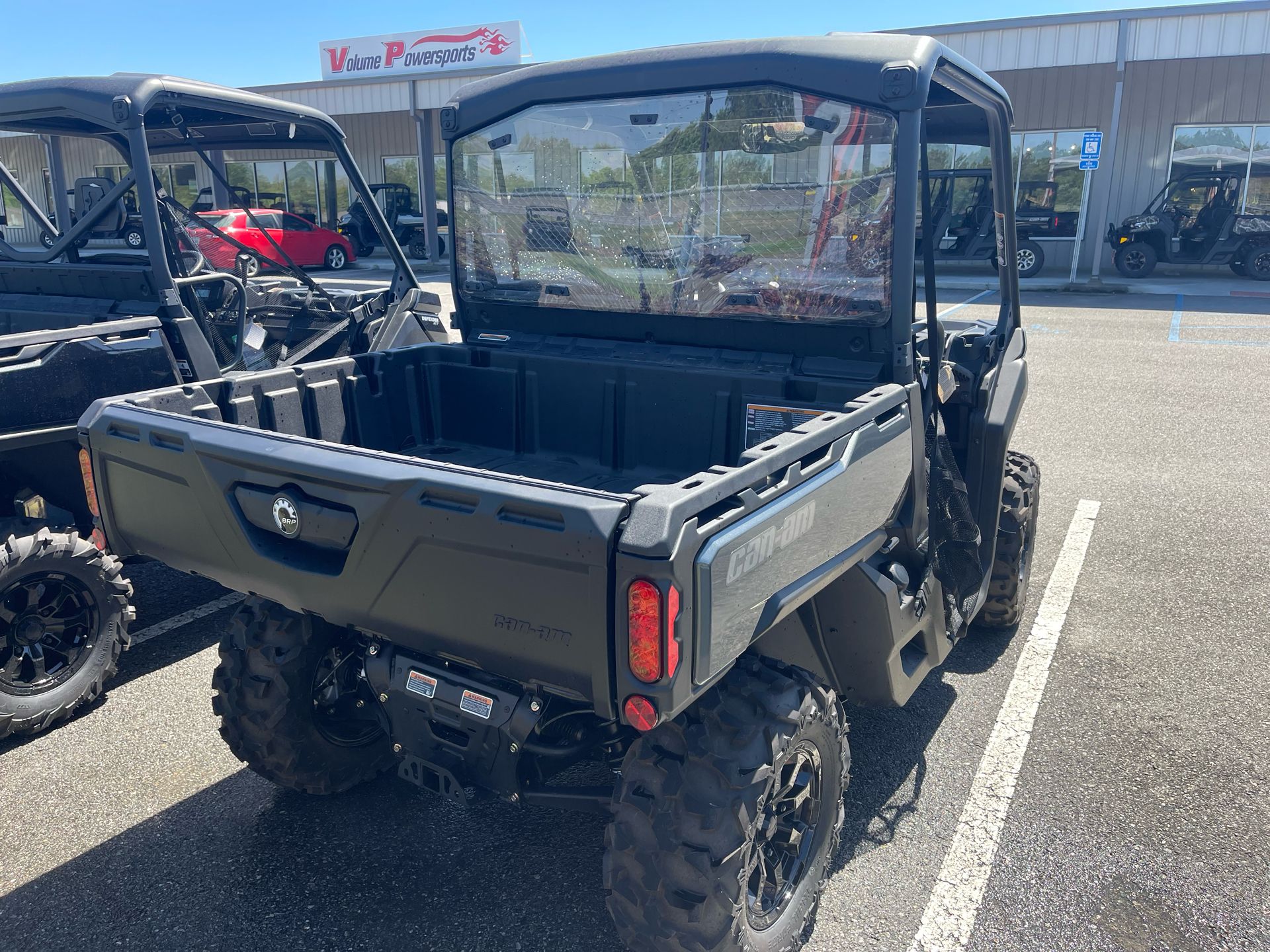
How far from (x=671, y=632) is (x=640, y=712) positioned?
0.62ft

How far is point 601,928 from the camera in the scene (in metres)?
2.68

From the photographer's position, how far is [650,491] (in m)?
2.03

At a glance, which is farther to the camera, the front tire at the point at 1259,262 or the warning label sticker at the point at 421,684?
the front tire at the point at 1259,262

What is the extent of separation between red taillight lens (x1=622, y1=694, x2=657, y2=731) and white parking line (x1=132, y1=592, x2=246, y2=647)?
Result: 120 inches

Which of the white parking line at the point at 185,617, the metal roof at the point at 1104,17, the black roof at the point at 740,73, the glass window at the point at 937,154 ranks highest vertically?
the metal roof at the point at 1104,17

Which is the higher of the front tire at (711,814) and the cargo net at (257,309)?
the cargo net at (257,309)

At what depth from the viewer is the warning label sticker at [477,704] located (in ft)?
7.55

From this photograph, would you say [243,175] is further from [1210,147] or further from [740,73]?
[740,73]

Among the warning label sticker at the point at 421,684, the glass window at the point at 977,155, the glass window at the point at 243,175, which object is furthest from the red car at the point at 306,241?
the warning label sticker at the point at 421,684

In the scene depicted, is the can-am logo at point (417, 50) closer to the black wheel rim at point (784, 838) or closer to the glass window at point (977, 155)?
the glass window at point (977, 155)

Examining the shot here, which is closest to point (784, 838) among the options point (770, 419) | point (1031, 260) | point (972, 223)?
point (770, 419)

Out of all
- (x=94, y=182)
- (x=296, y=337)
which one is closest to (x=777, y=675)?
(x=296, y=337)

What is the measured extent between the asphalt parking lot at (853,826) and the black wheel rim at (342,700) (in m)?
0.27

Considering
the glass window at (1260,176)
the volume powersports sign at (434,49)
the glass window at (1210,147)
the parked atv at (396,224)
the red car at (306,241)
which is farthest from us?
the volume powersports sign at (434,49)
